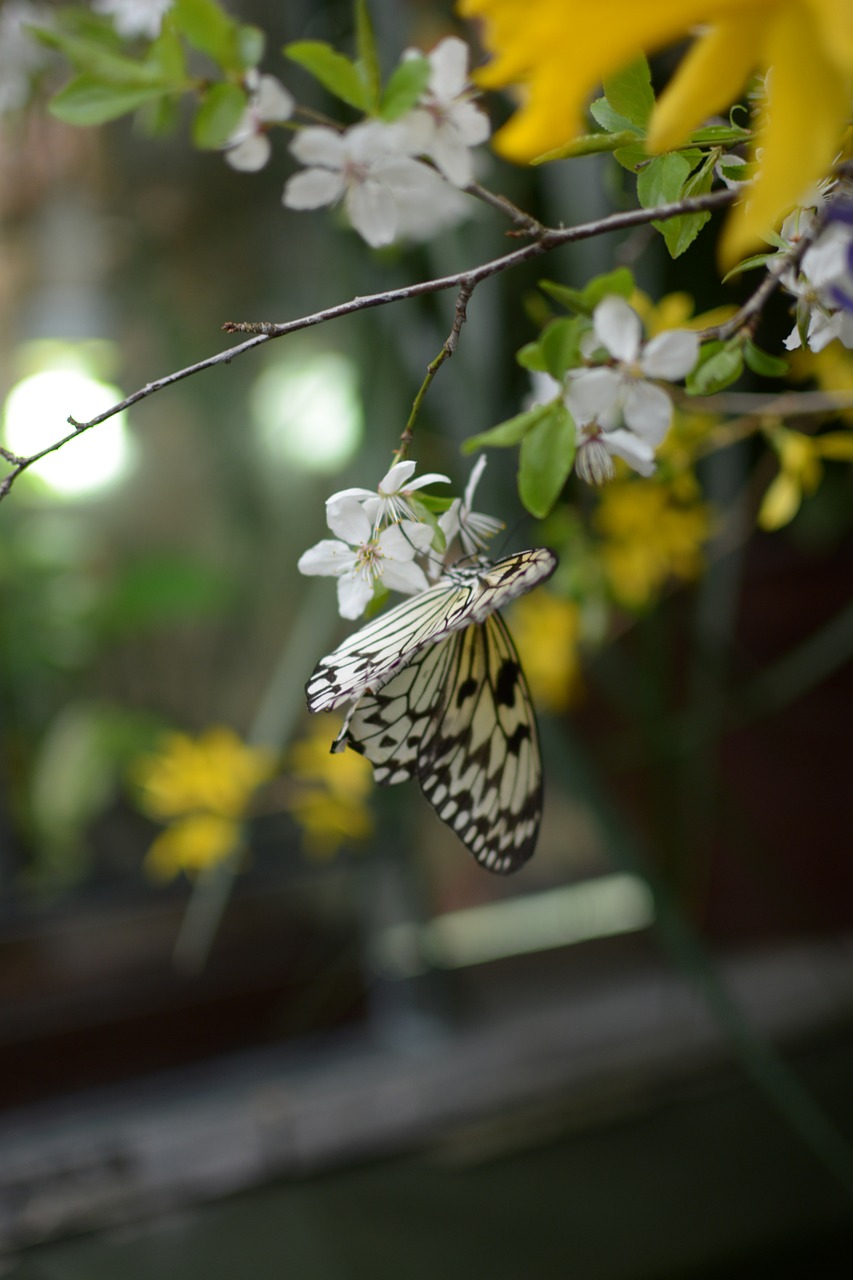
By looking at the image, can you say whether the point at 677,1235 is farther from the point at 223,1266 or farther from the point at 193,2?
the point at 193,2

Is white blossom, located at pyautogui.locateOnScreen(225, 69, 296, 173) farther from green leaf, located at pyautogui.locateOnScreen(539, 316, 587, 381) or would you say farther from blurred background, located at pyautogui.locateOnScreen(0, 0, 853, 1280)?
blurred background, located at pyautogui.locateOnScreen(0, 0, 853, 1280)

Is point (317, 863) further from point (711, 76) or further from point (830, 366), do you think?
point (711, 76)

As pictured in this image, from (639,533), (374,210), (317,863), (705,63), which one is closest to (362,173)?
(374,210)

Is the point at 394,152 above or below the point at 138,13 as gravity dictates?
below

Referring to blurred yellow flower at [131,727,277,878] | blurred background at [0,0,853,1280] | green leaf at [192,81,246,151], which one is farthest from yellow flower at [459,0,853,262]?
blurred yellow flower at [131,727,277,878]

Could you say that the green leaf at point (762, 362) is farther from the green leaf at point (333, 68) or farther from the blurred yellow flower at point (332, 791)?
the blurred yellow flower at point (332, 791)

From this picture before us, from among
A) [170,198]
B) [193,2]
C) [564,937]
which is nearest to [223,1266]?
[564,937]
